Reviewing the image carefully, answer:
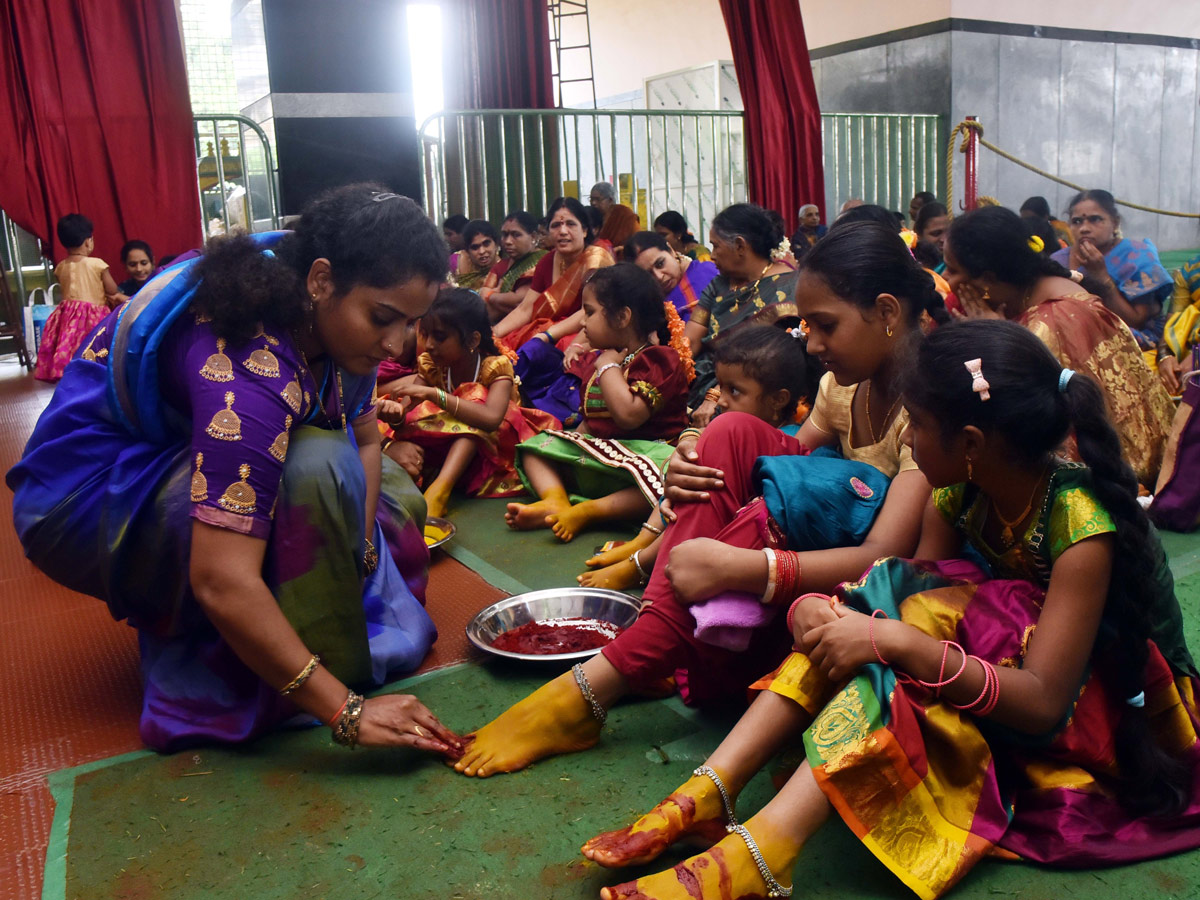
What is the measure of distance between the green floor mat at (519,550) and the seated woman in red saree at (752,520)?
0.87 meters

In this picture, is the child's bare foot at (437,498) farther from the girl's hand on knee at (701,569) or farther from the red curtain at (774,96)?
the red curtain at (774,96)

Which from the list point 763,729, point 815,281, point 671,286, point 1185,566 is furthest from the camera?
point 671,286

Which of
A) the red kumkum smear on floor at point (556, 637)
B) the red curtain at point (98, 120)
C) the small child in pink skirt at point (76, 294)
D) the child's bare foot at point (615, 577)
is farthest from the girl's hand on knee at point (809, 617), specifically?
the red curtain at point (98, 120)

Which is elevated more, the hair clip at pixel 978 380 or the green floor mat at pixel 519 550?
the hair clip at pixel 978 380

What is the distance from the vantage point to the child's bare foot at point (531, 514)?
123 inches

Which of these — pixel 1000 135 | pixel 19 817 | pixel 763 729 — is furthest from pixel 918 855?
pixel 1000 135

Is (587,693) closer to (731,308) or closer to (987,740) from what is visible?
(987,740)

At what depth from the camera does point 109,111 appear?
652 centimetres

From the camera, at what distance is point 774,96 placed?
25.9ft

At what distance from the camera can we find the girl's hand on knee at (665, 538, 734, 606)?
1613mm

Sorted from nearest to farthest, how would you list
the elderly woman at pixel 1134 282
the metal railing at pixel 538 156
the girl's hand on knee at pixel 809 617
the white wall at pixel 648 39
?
the girl's hand on knee at pixel 809 617 → the elderly woman at pixel 1134 282 → the metal railing at pixel 538 156 → the white wall at pixel 648 39

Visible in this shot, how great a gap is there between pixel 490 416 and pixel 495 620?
54.3 inches

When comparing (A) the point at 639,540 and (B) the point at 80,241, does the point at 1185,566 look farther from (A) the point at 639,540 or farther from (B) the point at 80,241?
(B) the point at 80,241

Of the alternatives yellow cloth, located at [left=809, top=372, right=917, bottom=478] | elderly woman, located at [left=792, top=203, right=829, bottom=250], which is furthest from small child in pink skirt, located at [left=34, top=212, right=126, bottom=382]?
yellow cloth, located at [left=809, top=372, right=917, bottom=478]
